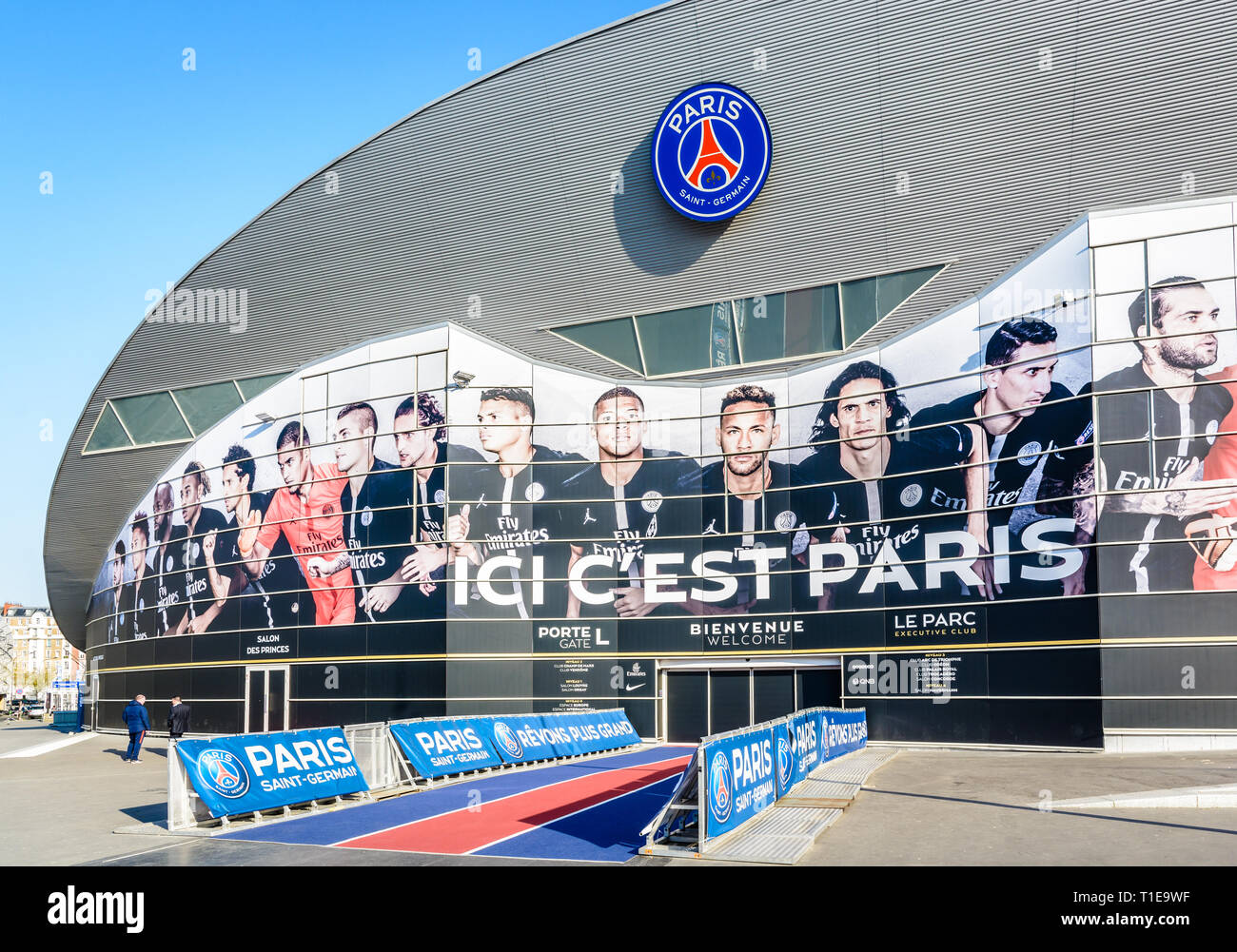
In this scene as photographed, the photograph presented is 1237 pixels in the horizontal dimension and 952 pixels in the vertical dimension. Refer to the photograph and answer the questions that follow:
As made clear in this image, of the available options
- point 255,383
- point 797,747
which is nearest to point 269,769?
point 797,747

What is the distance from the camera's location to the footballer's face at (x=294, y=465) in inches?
1399

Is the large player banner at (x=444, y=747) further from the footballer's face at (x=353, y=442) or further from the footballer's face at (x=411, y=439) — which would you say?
the footballer's face at (x=353, y=442)

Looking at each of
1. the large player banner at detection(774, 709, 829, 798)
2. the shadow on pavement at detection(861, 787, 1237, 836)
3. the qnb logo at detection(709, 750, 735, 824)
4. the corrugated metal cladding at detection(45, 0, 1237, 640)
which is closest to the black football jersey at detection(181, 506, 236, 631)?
the corrugated metal cladding at detection(45, 0, 1237, 640)

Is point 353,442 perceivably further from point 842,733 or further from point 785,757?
point 785,757

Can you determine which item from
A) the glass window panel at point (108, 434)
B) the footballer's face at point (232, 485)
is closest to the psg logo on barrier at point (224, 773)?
the footballer's face at point (232, 485)

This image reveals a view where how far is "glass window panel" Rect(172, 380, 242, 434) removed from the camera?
41312mm

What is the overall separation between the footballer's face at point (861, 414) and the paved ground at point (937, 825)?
370 inches

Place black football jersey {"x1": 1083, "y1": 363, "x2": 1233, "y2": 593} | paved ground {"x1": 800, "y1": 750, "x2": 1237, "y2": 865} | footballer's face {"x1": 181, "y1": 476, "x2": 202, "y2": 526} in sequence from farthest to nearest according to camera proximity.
→ footballer's face {"x1": 181, "y1": 476, "x2": 202, "y2": 526} → black football jersey {"x1": 1083, "y1": 363, "x2": 1233, "y2": 593} → paved ground {"x1": 800, "y1": 750, "x2": 1237, "y2": 865}

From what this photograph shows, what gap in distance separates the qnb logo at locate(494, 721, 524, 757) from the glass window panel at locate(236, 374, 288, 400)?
19685 millimetres

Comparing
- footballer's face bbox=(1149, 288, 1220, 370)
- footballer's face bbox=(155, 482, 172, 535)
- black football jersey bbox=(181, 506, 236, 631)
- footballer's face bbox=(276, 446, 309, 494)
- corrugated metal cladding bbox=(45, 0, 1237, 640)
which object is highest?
corrugated metal cladding bbox=(45, 0, 1237, 640)

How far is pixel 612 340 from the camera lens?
34125mm

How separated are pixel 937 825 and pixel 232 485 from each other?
29.7 meters

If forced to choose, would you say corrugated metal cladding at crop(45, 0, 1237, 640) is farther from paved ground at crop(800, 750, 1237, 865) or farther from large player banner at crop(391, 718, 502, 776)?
large player banner at crop(391, 718, 502, 776)
